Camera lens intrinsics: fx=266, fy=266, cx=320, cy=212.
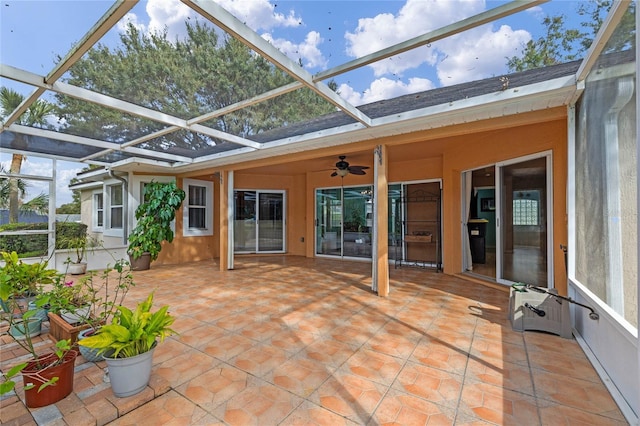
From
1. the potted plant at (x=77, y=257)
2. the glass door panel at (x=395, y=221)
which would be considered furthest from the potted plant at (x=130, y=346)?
the glass door panel at (x=395, y=221)

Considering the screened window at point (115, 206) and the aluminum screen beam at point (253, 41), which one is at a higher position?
the aluminum screen beam at point (253, 41)

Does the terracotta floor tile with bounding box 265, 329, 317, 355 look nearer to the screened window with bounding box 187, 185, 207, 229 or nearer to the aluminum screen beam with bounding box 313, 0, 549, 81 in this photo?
the aluminum screen beam with bounding box 313, 0, 549, 81

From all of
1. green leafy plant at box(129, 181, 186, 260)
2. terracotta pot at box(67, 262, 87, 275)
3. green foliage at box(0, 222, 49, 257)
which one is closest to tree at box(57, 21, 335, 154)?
green leafy plant at box(129, 181, 186, 260)

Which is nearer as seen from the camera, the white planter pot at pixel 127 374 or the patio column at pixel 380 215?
the white planter pot at pixel 127 374

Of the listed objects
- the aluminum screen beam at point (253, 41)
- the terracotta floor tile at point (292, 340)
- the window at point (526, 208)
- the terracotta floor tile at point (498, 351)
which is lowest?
the terracotta floor tile at point (292, 340)

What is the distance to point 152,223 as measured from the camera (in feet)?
19.8

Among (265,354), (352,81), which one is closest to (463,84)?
(352,81)

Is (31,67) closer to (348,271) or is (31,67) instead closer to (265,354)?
(265,354)

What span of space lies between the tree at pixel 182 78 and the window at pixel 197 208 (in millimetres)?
3792

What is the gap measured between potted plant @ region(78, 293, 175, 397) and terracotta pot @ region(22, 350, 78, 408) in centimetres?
25

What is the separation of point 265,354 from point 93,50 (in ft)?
9.57

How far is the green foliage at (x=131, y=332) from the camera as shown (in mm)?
1625

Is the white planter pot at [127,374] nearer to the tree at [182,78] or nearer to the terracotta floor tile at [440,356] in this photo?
the terracotta floor tile at [440,356]

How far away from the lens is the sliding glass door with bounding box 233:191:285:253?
320 inches
